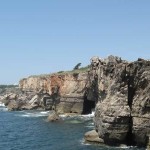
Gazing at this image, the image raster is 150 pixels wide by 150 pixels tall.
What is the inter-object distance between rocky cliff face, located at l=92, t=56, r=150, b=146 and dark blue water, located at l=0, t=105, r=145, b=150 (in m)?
2.81

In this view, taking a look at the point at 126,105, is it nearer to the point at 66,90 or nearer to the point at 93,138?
the point at 93,138

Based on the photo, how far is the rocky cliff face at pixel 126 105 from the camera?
54312 millimetres

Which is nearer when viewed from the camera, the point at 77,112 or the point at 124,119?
the point at 124,119

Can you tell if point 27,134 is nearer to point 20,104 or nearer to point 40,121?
point 40,121

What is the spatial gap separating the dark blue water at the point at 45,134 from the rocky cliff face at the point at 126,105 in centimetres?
281

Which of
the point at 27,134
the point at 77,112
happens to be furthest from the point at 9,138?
the point at 77,112

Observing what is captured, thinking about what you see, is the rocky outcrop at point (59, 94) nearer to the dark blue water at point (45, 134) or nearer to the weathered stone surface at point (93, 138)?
the dark blue water at point (45, 134)

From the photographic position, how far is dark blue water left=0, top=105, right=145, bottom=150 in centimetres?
6088

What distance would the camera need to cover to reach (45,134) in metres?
74.1

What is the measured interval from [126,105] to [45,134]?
23801mm

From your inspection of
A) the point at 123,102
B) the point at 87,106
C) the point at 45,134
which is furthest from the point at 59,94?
the point at 123,102

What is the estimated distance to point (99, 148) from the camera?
55.3 m

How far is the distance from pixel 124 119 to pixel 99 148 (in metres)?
5.42

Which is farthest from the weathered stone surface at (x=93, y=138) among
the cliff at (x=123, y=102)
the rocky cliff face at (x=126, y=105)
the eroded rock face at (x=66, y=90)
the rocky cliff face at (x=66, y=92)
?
the eroded rock face at (x=66, y=90)
